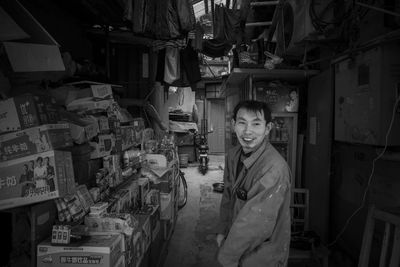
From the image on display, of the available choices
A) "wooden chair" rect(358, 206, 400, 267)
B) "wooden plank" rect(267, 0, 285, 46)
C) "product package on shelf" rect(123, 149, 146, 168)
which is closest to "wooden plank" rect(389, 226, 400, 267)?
"wooden chair" rect(358, 206, 400, 267)

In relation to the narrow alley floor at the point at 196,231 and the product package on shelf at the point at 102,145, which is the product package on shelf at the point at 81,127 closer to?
the product package on shelf at the point at 102,145

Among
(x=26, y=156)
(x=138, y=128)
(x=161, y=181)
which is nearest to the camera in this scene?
(x=26, y=156)

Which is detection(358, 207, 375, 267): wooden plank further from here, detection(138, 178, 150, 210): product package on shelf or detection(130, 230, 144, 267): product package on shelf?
detection(138, 178, 150, 210): product package on shelf

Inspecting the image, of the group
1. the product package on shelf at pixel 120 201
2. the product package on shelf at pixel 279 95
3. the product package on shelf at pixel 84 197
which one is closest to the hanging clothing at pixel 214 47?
the product package on shelf at pixel 279 95

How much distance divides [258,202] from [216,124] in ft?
32.8

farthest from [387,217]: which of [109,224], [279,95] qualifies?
[279,95]

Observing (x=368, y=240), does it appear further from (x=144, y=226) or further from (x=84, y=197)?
(x=84, y=197)

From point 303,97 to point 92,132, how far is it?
124 inches

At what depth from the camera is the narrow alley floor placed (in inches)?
125

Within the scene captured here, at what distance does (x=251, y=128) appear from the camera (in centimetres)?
162

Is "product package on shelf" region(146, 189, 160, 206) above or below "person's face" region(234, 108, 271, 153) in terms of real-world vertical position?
below

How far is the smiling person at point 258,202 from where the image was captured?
4.75 feet

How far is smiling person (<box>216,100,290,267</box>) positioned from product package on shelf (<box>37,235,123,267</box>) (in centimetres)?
68

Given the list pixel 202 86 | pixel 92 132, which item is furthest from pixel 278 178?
pixel 202 86
